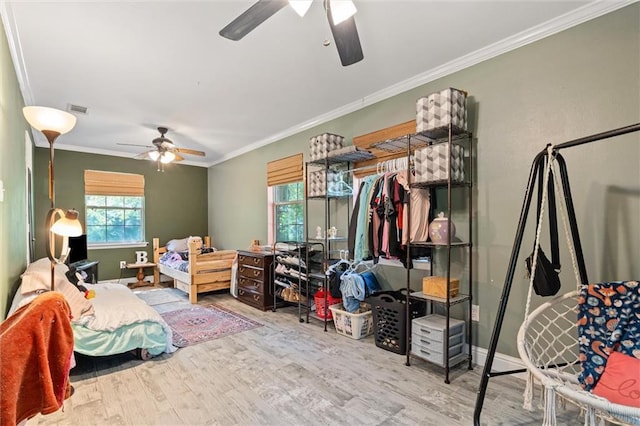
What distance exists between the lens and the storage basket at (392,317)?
2.80 meters

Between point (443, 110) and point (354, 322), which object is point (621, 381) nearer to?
point (443, 110)

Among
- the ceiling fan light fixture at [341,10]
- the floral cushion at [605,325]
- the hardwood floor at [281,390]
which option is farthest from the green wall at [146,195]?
the floral cushion at [605,325]

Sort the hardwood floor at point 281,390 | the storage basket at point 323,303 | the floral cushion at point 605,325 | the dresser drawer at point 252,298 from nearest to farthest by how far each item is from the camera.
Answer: the floral cushion at point 605,325 < the hardwood floor at point 281,390 < the storage basket at point 323,303 < the dresser drawer at point 252,298

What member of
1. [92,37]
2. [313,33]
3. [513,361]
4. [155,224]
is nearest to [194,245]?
[155,224]

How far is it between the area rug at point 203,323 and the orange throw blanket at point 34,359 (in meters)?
2.01

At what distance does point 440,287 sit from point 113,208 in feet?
19.8

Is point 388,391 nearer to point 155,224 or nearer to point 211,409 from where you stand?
point 211,409

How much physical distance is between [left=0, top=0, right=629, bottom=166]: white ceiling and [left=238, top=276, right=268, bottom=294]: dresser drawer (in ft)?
7.32

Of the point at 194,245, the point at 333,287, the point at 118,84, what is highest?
the point at 118,84

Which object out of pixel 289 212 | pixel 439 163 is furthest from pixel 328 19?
pixel 289 212

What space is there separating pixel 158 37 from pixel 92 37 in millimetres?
485

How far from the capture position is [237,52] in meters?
2.58

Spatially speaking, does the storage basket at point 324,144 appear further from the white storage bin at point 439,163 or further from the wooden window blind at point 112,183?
the wooden window blind at point 112,183

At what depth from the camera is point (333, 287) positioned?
3498mm
